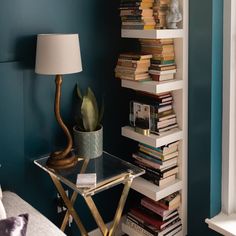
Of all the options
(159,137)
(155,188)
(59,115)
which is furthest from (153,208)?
(59,115)

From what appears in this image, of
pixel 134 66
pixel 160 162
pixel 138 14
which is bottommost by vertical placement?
pixel 160 162

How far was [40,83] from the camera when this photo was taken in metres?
2.15

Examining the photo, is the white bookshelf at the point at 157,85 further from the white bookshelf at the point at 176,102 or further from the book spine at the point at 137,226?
the book spine at the point at 137,226

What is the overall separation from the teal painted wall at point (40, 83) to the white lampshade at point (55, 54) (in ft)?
0.56

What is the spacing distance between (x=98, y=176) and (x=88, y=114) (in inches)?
13.8

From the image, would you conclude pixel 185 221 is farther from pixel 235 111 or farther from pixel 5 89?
pixel 5 89

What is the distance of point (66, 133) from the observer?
2111 mm

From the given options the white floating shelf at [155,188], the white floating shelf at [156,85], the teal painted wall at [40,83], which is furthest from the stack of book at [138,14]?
the white floating shelf at [155,188]

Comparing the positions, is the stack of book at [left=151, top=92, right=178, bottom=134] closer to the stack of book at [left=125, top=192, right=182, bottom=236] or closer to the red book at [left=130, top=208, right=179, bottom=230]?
the stack of book at [left=125, top=192, right=182, bottom=236]

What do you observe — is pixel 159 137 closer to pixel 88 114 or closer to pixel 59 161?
Answer: pixel 88 114

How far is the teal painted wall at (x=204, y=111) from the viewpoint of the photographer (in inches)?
82.4

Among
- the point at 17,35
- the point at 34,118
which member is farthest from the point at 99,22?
the point at 34,118

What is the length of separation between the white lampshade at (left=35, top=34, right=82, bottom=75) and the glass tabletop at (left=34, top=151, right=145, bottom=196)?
1.72 feet

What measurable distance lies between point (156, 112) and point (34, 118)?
697mm
